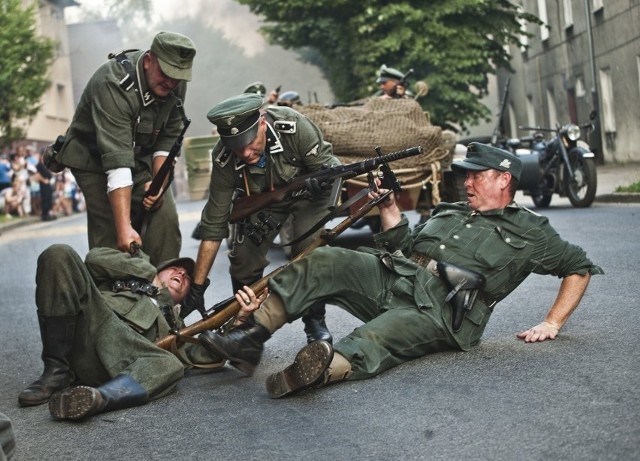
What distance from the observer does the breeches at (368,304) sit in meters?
5.96

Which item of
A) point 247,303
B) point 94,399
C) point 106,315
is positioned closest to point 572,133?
point 247,303

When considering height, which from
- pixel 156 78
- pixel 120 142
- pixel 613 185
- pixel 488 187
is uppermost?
pixel 156 78

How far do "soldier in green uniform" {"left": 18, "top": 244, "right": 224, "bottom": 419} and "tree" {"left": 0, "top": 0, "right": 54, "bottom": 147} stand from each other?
26.9 meters

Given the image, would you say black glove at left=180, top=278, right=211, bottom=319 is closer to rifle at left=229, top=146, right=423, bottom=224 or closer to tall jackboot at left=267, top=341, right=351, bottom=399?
rifle at left=229, top=146, right=423, bottom=224

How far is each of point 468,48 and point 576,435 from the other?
2876 centimetres

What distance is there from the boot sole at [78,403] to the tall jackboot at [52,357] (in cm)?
56

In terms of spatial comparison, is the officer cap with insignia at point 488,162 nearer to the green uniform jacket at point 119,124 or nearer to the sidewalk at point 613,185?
the green uniform jacket at point 119,124

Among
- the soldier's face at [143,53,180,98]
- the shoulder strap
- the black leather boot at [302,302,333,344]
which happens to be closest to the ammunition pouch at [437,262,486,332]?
the black leather boot at [302,302,333,344]

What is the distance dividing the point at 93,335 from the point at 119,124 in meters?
1.44

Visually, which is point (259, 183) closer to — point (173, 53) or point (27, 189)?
point (173, 53)

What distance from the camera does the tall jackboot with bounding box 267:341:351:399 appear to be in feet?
17.7

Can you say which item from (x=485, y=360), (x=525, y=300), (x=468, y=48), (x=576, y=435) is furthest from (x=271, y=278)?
(x=468, y=48)

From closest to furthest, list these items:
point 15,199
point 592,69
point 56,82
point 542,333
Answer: point 542,333
point 15,199
point 592,69
point 56,82

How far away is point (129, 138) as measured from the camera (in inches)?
280
